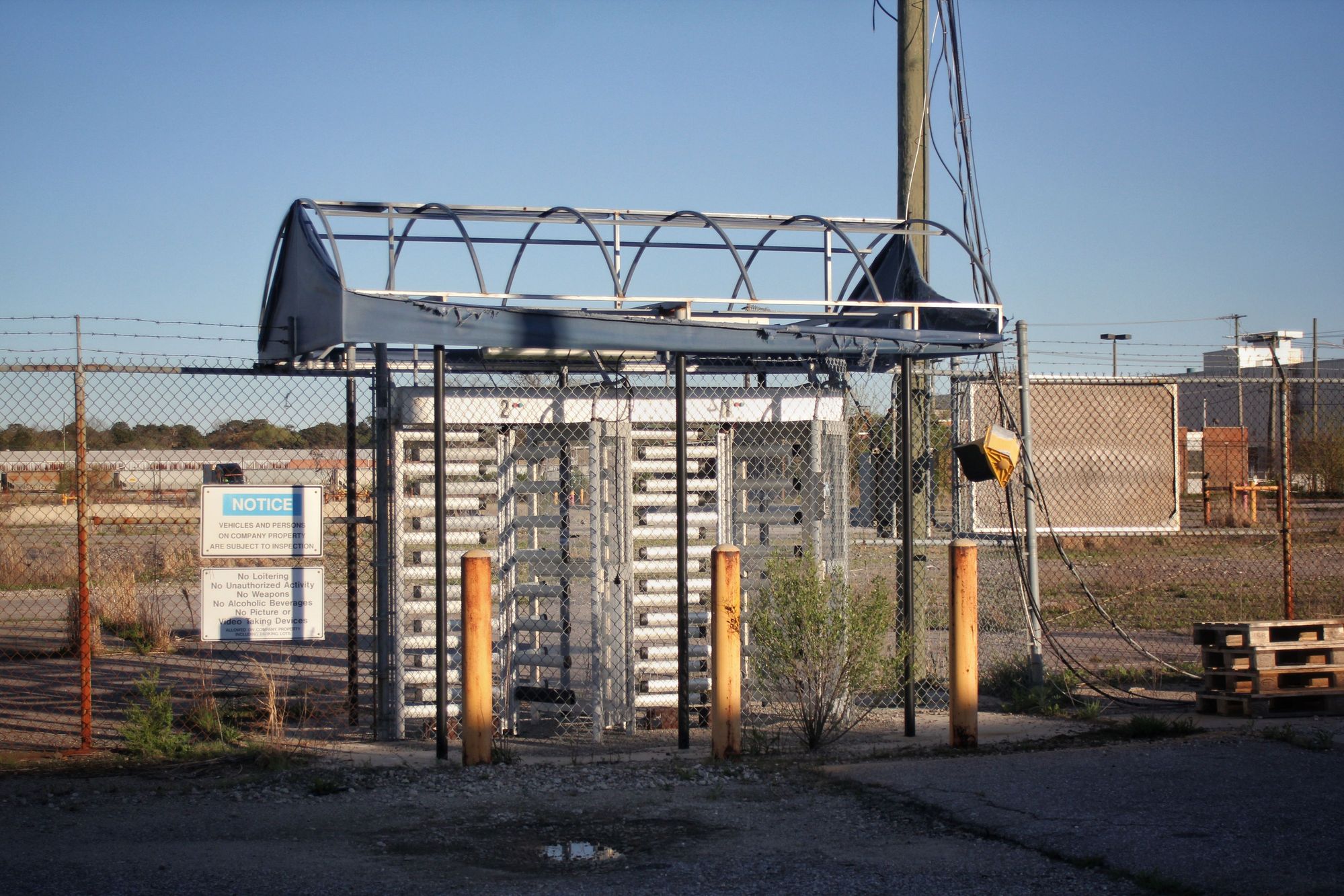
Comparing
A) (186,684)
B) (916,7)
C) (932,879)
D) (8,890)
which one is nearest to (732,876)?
(932,879)

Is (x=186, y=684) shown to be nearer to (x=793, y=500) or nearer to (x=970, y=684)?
(x=793, y=500)

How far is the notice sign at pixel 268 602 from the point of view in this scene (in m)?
7.75

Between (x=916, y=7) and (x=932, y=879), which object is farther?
(x=916, y=7)

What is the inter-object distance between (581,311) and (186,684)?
592 cm

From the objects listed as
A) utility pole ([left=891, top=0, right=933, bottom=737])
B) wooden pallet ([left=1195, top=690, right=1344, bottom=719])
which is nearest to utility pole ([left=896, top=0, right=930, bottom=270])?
utility pole ([left=891, top=0, right=933, bottom=737])

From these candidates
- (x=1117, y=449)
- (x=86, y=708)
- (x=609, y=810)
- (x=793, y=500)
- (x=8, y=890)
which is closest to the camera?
(x=8, y=890)

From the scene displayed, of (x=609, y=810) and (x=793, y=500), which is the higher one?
(x=793, y=500)

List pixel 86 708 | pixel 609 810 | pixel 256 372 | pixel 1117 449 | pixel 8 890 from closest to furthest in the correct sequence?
pixel 8 890 < pixel 609 810 < pixel 86 708 < pixel 256 372 < pixel 1117 449

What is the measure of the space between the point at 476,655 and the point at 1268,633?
19.1ft

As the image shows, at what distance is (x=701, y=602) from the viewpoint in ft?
29.8

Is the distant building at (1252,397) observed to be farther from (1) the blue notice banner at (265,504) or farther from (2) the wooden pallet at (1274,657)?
(1) the blue notice banner at (265,504)

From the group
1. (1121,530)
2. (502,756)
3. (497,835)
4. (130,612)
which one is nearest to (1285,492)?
→ (1121,530)

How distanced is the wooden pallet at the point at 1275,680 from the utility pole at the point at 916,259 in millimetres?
2233

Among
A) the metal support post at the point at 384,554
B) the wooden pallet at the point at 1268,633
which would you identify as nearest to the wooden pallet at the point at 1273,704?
the wooden pallet at the point at 1268,633
